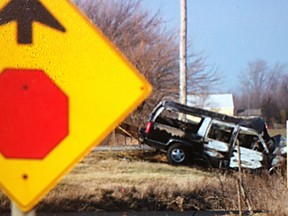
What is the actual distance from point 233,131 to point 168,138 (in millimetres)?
1721

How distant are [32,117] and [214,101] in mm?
18172

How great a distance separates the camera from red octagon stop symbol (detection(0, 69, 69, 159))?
294cm

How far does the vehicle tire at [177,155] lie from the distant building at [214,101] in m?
4.39

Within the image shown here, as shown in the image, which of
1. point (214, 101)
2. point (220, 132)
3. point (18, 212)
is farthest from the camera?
point (214, 101)

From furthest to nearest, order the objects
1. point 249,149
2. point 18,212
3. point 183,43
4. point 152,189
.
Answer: point 183,43, point 249,149, point 152,189, point 18,212

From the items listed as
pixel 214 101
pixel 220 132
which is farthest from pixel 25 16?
pixel 214 101

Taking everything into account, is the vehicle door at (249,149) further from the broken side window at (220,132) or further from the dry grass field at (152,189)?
the dry grass field at (152,189)

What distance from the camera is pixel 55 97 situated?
2957 millimetres

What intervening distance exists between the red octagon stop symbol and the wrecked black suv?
1226 centimetres

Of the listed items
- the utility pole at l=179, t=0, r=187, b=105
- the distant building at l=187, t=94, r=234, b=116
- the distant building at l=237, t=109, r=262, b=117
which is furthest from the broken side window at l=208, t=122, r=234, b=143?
the distant building at l=237, t=109, r=262, b=117

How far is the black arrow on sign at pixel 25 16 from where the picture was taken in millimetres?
3008

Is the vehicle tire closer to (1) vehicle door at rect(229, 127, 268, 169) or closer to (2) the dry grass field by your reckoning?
(2) the dry grass field

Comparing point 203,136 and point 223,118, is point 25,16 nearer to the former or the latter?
point 223,118

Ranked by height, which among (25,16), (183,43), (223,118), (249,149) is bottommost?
(249,149)
